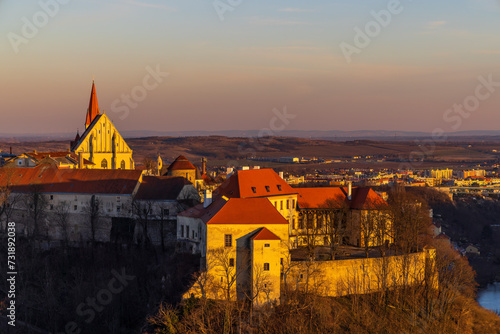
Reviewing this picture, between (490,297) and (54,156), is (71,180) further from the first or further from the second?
(490,297)

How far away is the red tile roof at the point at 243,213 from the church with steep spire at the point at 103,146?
40.9 meters

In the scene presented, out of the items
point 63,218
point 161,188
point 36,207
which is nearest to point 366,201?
point 161,188

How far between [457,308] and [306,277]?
11.8 m

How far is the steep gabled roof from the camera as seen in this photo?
5975 centimetres

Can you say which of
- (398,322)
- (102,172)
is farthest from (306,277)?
(102,172)

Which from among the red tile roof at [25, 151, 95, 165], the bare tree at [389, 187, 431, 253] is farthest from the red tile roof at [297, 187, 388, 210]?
the red tile roof at [25, 151, 95, 165]

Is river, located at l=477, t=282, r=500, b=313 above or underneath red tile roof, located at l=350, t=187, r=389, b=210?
underneath

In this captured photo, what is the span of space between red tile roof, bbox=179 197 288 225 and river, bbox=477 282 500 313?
2902 centimetres

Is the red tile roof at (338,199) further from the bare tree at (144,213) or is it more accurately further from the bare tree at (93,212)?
the bare tree at (93,212)

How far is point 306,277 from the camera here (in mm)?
45219

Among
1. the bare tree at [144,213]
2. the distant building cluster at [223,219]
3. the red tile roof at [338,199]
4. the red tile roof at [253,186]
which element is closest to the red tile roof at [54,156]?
the distant building cluster at [223,219]

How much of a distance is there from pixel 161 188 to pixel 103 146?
2712cm

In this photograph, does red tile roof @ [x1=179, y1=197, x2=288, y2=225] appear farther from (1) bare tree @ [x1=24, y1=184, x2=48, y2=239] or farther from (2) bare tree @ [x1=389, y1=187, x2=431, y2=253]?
(1) bare tree @ [x1=24, y1=184, x2=48, y2=239]

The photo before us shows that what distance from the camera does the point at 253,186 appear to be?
181ft
